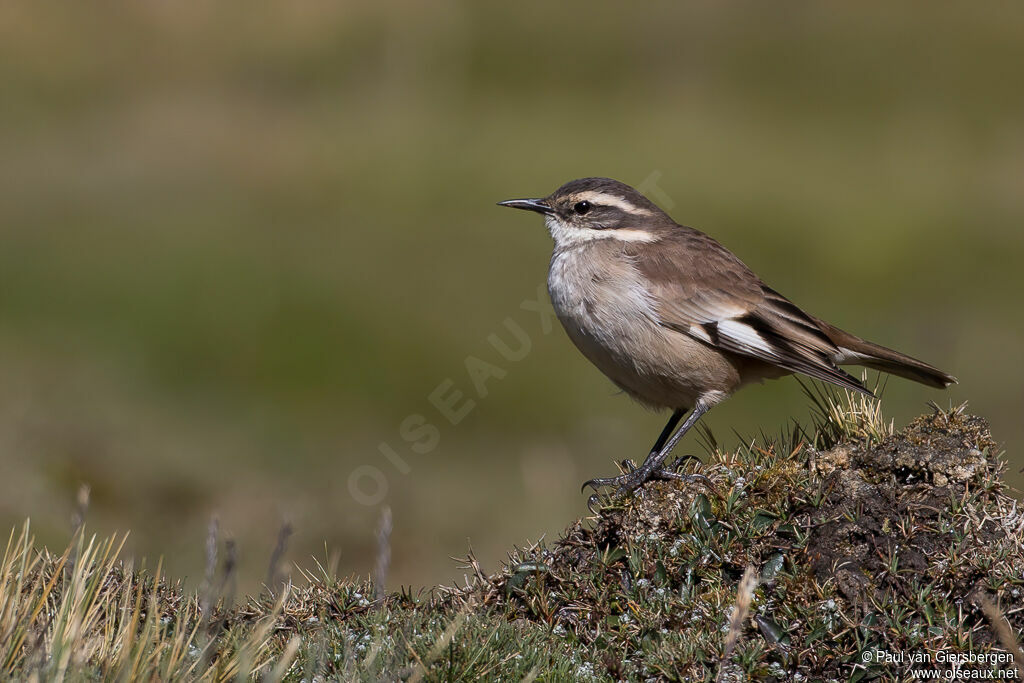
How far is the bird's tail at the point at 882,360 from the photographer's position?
7215 mm

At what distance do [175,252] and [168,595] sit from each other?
37.2ft

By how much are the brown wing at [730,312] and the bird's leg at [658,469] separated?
0.49m

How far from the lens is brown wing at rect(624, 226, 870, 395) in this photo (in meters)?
7.01

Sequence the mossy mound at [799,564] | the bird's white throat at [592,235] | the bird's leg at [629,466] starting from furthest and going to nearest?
the bird's white throat at [592,235]
the bird's leg at [629,466]
the mossy mound at [799,564]

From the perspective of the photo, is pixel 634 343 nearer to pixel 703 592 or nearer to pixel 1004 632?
pixel 703 592

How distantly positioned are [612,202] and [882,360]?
204 cm

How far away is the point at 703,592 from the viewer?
18.4ft

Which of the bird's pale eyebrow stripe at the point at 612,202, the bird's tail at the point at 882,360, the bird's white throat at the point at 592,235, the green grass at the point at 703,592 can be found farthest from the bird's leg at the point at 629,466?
the bird's pale eyebrow stripe at the point at 612,202

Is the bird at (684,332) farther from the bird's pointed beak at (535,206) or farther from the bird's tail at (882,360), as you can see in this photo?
the bird's pointed beak at (535,206)

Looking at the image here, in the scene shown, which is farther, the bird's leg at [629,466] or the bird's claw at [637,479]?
the bird's leg at [629,466]

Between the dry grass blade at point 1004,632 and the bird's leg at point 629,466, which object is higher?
the dry grass blade at point 1004,632

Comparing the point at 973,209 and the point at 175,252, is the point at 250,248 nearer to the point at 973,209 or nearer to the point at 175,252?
the point at 175,252

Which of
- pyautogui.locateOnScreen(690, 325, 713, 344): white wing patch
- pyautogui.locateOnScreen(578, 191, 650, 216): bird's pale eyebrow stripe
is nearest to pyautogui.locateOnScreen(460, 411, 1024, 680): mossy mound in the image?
pyautogui.locateOnScreen(690, 325, 713, 344): white wing patch

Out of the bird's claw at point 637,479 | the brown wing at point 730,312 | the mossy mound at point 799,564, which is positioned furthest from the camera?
the brown wing at point 730,312
